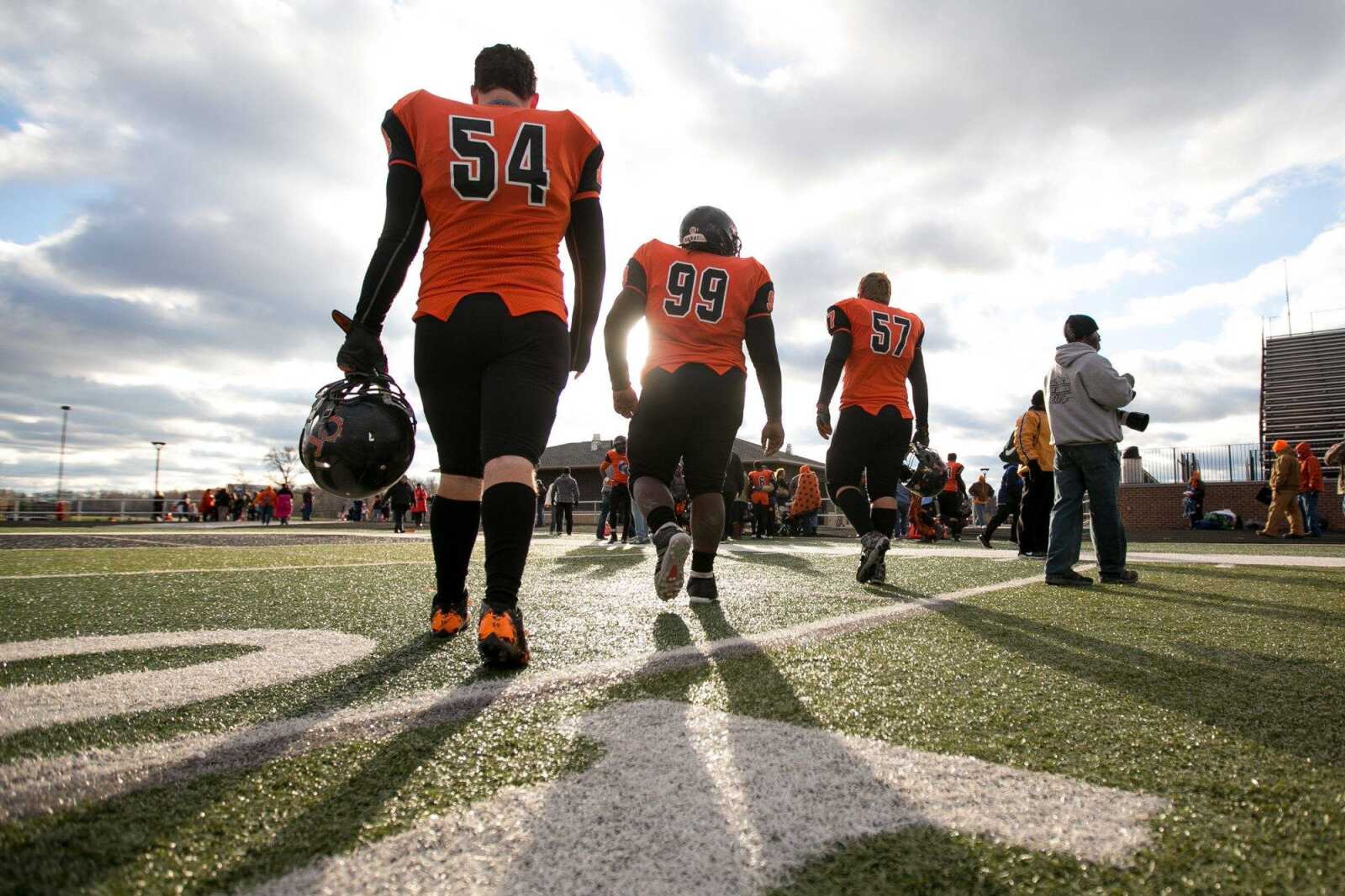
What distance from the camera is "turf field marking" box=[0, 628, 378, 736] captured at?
5.56 feet

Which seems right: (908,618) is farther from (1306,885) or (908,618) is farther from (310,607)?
(310,607)

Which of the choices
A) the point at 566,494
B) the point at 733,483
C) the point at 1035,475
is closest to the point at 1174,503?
the point at 733,483

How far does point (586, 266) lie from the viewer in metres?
3.07

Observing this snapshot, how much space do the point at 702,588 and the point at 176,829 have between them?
3180 mm

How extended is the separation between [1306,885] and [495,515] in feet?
6.67

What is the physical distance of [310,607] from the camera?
3600 millimetres

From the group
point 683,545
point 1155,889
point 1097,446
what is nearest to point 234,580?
point 683,545

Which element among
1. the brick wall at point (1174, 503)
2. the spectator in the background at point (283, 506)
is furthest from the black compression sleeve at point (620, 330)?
the spectator in the background at point (283, 506)

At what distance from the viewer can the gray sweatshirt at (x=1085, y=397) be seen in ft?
17.0

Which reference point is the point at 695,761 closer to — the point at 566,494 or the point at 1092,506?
the point at 1092,506

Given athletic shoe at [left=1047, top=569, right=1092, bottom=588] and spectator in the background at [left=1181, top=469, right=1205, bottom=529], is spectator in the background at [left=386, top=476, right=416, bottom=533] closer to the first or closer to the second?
athletic shoe at [left=1047, top=569, right=1092, bottom=588]

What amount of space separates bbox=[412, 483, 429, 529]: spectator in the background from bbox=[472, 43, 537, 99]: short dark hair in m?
31.3

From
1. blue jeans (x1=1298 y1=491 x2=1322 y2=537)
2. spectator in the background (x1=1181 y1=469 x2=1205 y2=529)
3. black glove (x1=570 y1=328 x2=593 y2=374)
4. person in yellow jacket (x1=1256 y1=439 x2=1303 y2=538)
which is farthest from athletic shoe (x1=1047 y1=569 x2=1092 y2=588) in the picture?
spectator in the background (x1=1181 y1=469 x2=1205 y2=529)

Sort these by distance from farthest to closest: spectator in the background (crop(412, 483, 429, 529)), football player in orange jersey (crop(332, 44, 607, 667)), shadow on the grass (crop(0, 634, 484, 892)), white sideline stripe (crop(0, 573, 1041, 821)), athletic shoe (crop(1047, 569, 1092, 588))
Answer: spectator in the background (crop(412, 483, 429, 529)) → athletic shoe (crop(1047, 569, 1092, 588)) → football player in orange jersey (crop(332, 44, 607, 667)) → white sideline stripe (crop(0, 573, 1041, 821)) → shadow on the grass (crop(0, 634, 484, 892))
